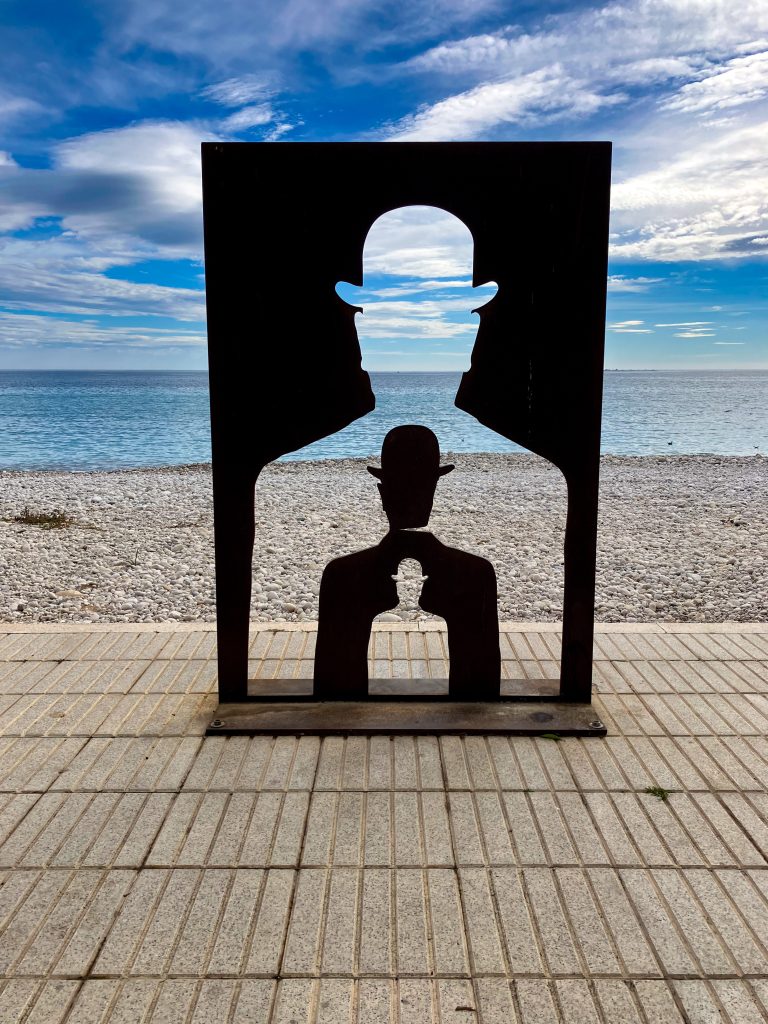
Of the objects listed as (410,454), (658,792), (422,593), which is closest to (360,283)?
(410,454)

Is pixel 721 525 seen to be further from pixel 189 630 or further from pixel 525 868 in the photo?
pixel 525 868

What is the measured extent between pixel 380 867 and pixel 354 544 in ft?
19.4

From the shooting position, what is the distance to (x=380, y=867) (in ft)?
8.54

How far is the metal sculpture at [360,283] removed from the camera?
3463 mm

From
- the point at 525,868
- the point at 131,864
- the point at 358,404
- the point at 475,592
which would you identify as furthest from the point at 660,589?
the point at 131,864

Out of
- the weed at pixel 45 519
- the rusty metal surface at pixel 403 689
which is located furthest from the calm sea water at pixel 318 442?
the rusty metal surface at pixel 403 689

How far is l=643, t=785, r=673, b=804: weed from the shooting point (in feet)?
9.91

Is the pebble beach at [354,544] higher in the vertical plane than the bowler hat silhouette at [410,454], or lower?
lower

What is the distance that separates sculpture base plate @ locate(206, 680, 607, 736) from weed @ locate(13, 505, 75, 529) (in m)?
6.43

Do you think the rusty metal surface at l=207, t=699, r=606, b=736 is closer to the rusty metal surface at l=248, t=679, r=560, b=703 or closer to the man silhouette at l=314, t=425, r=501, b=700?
the rusty metal surface at l=248, t=679, r=560, b=703

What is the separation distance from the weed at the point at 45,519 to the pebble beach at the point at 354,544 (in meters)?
0.09

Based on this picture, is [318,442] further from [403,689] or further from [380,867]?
[380,867]

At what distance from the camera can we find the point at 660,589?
6.41 metres

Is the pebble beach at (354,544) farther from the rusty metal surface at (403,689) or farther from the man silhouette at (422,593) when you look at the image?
the man silhouette at (422,593)
